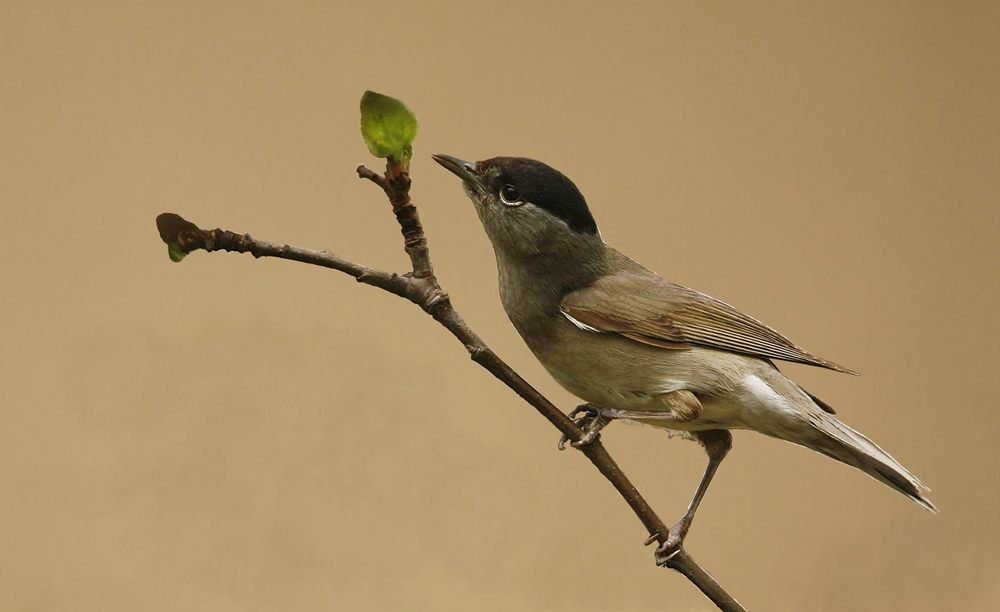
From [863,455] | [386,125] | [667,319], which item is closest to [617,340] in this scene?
[667,319]

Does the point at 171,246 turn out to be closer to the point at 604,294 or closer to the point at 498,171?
the point at 498,171

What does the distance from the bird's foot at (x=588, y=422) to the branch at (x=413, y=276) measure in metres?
0.02

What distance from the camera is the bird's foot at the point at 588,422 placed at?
1838 millimetres

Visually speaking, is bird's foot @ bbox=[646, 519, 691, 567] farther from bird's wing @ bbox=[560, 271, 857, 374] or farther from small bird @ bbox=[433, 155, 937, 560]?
bird's wing @ bbox=[560, 271, 857, 374]

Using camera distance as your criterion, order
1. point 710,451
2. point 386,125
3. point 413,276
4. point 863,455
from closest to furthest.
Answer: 1. point 386,125
2. point 413,276
3. point 863,455
4. point 710,451

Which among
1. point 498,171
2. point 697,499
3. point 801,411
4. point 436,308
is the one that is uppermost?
point 498,171

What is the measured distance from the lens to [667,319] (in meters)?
2.17

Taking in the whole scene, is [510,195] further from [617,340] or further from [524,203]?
[617,340]

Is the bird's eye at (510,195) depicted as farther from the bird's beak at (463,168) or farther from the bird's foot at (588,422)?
the bird's foot at (588,422)

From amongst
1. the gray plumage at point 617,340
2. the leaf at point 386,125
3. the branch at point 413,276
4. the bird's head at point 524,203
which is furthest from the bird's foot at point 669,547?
the leaf at point 386,125

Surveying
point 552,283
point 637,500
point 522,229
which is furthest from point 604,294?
point 637,500

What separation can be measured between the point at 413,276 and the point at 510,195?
1.70 feet

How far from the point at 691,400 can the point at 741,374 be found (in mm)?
158

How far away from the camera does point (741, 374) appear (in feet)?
6.80
